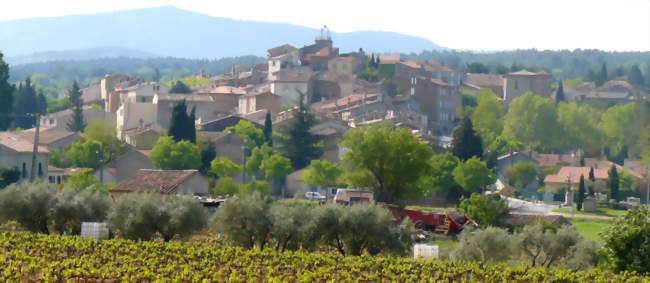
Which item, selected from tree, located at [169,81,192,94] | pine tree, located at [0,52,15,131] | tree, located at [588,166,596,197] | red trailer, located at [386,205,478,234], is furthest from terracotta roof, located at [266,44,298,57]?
red trailer, located at [386,205,478,234]

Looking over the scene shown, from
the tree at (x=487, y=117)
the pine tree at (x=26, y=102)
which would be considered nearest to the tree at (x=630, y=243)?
the tree at (x=487, y=117)

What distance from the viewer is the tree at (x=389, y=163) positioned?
75750 millimetres

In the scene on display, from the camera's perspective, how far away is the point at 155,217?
5256 centimetres

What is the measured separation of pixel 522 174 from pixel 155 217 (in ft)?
180

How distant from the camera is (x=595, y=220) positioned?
7712 cm

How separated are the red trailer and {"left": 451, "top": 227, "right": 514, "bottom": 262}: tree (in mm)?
14232

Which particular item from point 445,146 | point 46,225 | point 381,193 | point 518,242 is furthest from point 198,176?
point 445,146

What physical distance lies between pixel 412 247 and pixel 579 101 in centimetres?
11527

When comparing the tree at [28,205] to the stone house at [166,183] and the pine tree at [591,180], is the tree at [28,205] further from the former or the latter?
the pine tree at [591,180]

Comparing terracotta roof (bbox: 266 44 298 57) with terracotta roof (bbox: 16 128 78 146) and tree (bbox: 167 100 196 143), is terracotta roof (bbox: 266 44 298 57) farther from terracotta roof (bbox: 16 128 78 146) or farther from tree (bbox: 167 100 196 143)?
tree (bbox: 167 100 196 143)

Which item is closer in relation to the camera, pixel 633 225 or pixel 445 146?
pixel 633 225

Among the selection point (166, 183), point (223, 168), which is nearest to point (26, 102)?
point (223, 168)

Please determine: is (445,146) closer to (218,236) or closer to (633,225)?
(218,236)

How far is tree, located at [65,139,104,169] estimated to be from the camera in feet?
299
